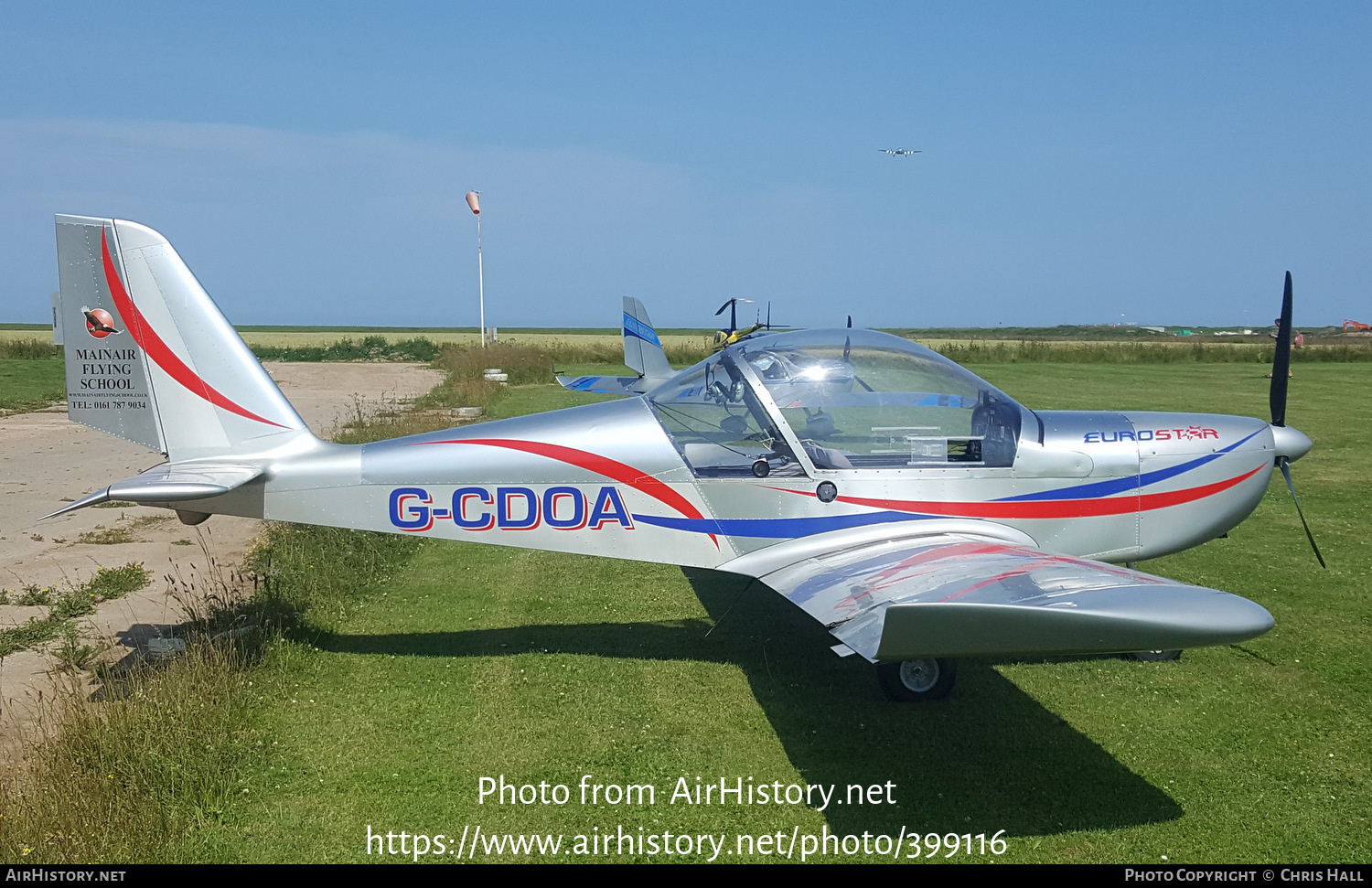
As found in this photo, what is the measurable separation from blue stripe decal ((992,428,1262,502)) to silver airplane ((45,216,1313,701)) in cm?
1

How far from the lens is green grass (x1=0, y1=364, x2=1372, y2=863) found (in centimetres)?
407

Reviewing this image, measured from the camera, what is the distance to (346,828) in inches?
159

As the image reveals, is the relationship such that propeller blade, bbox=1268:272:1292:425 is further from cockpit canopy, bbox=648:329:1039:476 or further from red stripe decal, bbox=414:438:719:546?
red stripe decal, bbox=414:438:719:546

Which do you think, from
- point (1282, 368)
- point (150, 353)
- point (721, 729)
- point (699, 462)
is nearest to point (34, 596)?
point (150, 353)

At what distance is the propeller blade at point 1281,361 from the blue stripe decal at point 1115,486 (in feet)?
2.91

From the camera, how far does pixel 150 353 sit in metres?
5.59

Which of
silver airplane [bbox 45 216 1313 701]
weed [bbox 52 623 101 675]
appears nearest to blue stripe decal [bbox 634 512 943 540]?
silver airplane [bbox 45 216 1313 701]

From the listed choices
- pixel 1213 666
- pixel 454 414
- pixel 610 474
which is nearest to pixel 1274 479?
pixel 1213 666

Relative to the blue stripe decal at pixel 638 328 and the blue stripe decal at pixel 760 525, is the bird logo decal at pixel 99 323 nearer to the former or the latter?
the blue stripe decal at pixel 760 525

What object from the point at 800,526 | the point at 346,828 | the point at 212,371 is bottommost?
the point at 346,828

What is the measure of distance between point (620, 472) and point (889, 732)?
2.15 m
